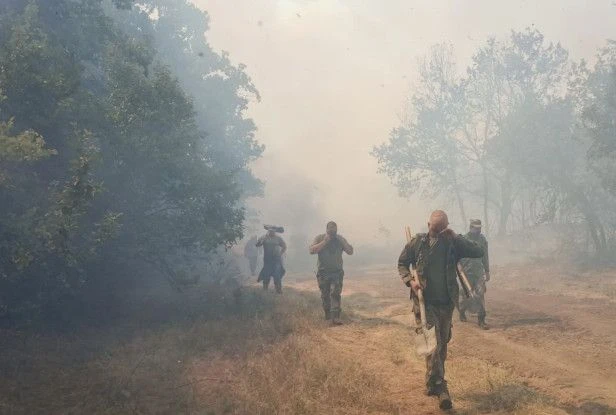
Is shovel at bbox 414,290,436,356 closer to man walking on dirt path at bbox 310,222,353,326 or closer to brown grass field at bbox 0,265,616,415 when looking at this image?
brown grass field at bbox 0,265,616,415

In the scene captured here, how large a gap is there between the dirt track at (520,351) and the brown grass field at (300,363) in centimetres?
3

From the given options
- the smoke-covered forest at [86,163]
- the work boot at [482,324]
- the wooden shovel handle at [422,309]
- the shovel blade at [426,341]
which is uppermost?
the smoke-covered forest at [86,163]

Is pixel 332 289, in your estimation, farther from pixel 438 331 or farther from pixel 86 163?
pixel 86 163

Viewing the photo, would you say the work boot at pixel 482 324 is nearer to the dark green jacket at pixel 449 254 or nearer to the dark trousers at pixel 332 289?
the dark trousers at pixel 332 289

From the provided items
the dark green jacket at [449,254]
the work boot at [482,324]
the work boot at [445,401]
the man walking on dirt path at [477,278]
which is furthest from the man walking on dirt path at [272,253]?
the work boot at [445,401]

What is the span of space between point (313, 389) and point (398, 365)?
1741 mm

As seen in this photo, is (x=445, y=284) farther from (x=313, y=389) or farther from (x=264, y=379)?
(x=264, y=379)

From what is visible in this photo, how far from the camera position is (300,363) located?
7.21 metres

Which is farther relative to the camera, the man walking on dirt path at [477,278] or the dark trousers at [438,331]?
the man walking on dirt path at [477,278]

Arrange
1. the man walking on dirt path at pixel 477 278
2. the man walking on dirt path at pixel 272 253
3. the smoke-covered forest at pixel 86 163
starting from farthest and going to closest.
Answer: the man walking on dirt path at pixel 272 253 → the man walking on dirt path at pixel 477 278 → the smoke-covered forest at pixel 86 163

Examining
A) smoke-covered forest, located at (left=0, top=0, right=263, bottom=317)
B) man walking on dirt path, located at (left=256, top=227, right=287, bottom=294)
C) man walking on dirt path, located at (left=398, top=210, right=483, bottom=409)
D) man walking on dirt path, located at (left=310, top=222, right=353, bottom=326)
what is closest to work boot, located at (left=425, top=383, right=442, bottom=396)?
man walking on dirt path, located at (left=398, top=210, right=483, bottom=409)

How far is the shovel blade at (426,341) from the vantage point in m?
5.69

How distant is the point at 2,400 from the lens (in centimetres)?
605

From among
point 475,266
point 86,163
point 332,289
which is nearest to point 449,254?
point 332,289
